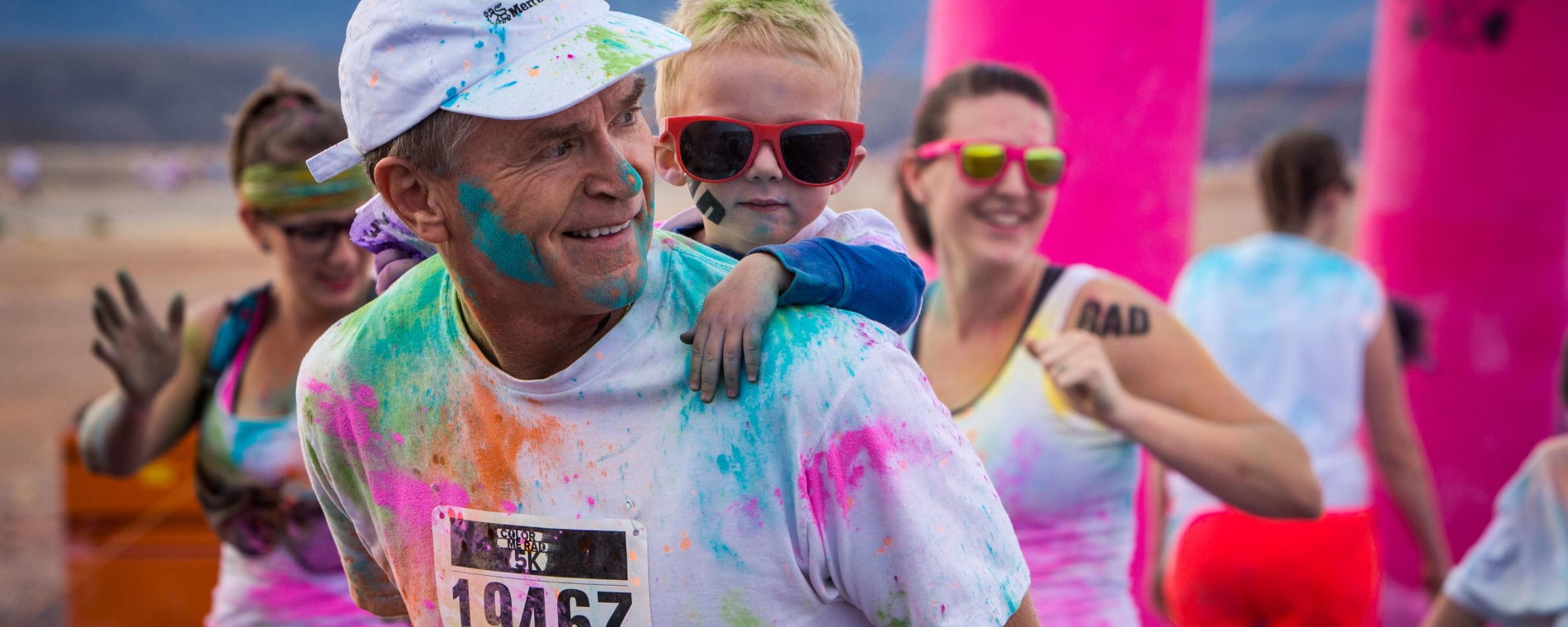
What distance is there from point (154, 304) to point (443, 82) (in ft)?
48.1

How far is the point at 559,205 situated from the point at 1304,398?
3.25 meters

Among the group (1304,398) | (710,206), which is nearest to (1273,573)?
(1304,398)

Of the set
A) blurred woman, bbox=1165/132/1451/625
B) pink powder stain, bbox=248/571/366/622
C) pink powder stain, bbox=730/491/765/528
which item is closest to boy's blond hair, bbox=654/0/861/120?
pink powder stain, bbox=730/491/765/528

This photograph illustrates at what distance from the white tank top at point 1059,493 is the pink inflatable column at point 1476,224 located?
13.2 ft

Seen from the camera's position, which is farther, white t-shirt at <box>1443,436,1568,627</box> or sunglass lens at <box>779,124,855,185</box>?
white t-shirt at <box>1443,436,1568,627</box>

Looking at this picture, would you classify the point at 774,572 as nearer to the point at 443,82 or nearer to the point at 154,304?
A: the point at 443,82

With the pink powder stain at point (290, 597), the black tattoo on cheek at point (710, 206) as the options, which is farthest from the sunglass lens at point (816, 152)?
the pink powder stain at point (290, 597)

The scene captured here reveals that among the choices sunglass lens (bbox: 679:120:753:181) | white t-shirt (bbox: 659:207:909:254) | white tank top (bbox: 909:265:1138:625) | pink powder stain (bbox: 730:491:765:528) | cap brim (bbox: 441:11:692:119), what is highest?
cap brim (bbox: 441:11:692:119)

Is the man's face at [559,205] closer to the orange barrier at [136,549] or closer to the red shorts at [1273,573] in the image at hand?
the red shorts at [1273,573]

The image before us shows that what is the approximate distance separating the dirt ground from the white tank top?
2.87 ft

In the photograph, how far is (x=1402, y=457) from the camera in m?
3.74

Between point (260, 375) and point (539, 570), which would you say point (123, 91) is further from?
point (539, 570)

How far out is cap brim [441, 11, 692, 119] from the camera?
3.61ft

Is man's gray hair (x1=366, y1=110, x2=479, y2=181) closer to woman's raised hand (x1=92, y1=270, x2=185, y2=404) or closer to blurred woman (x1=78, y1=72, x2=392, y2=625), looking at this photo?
blurred woman (x1=78, y1=72, x2=392, y2=625)
